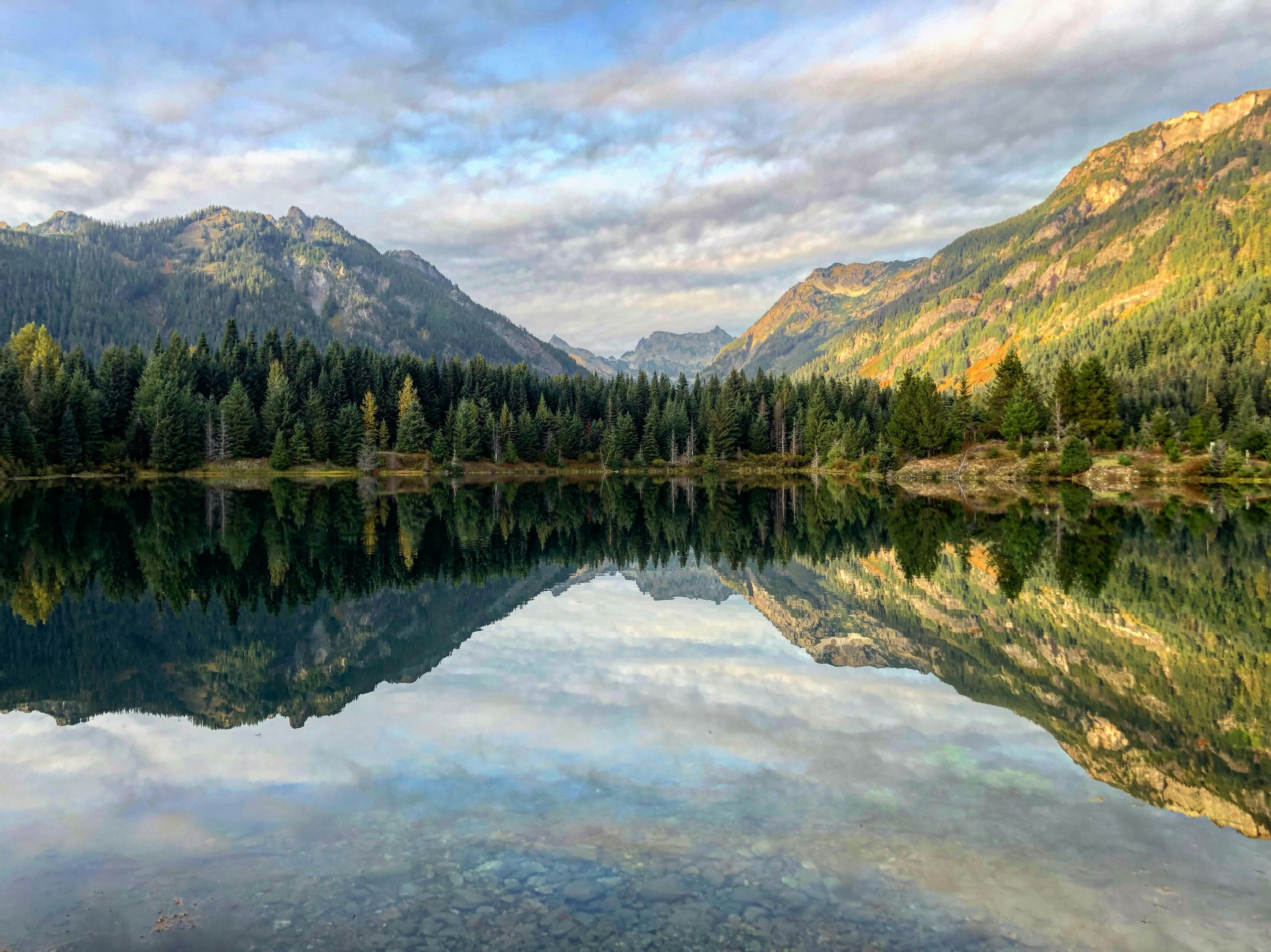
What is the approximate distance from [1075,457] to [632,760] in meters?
102

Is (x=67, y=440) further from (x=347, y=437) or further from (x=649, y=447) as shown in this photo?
(x=649, y=447)

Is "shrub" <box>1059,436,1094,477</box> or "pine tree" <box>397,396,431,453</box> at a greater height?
"pine tree" <box>397,396,431,453</box>

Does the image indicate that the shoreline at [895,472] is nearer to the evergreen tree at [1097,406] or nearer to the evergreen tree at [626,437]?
the evergreen tree at [1097,406]

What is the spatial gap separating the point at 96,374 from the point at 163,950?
135 metres

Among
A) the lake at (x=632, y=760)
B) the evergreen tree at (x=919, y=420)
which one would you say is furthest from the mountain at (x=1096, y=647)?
the evergreen tree at (x=919, y=420)

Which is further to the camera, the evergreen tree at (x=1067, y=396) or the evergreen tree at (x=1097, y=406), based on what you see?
the evergreen tree at (x=1067, y=396)

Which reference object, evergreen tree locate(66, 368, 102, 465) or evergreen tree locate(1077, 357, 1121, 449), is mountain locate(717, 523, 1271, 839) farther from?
evergreen tree locate(66, 368, 102, 465)

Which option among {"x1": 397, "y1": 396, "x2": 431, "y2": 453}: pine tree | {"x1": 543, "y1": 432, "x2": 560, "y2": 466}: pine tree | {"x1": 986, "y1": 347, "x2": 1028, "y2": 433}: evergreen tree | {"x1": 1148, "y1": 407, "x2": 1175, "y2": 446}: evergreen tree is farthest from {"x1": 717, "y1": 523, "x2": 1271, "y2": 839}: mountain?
{"x1": 543, "y1": 432, "x2": 560, "y2": 466}: pine tree

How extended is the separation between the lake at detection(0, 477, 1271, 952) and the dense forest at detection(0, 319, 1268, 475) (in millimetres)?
82118

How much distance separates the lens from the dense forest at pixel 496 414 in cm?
9919

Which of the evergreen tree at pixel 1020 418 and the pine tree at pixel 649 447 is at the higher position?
the evergreen tree at pixel 1020 418

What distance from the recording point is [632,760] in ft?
40.0

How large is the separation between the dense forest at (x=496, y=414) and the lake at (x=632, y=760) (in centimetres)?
8212

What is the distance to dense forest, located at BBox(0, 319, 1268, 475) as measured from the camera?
99.2 metres
